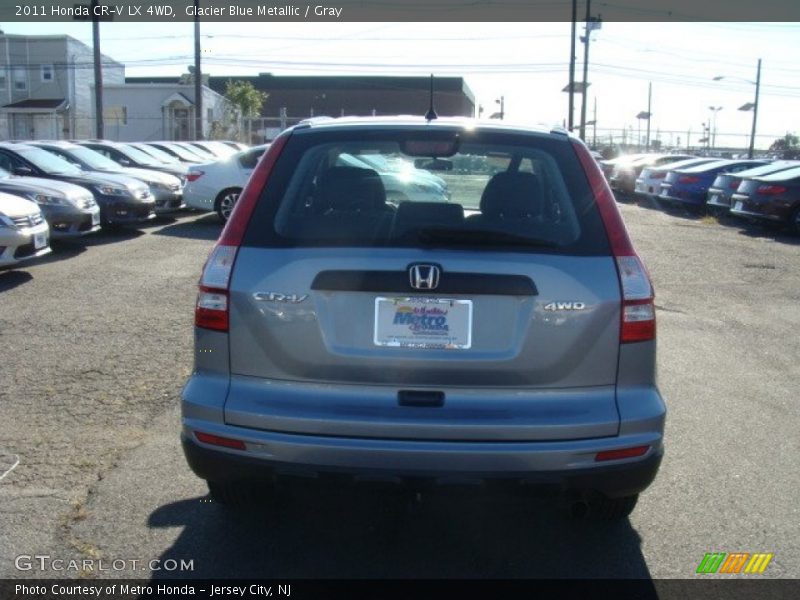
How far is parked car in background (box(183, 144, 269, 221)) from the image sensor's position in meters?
16.2

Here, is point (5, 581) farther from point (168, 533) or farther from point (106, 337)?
point (106, 337)

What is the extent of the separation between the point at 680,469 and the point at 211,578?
2.69 meters

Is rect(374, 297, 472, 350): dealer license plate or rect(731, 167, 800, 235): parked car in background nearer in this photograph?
rect(374, 297, 472, 350): dealer license plate

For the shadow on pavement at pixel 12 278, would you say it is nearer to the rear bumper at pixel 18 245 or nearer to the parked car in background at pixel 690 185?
the rear bumper at pixel 18 245

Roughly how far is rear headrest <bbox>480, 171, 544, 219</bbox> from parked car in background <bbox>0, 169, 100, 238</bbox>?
9819 millimetres

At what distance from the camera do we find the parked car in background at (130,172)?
52.7 ft

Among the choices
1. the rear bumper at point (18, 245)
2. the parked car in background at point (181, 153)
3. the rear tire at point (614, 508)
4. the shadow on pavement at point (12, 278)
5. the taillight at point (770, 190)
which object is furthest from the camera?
the parked car in background at point (181, 153)

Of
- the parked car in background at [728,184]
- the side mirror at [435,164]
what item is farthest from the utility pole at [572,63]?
the side mirror at [435,164]

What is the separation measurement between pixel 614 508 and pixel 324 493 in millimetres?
1331

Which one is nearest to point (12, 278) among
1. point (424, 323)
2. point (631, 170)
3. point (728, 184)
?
point (424, 323)

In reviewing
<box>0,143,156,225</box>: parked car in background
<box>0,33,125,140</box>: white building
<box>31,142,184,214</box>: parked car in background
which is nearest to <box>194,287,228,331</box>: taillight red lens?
<box>0,143,156,225</box>: parked car in background

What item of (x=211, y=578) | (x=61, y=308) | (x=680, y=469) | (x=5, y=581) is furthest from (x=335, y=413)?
(x=61, y=308)

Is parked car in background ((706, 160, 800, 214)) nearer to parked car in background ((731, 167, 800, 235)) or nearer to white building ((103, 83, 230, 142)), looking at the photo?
parked car in background ((731, 167, 800, 235))

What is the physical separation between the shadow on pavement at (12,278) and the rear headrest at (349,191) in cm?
695
